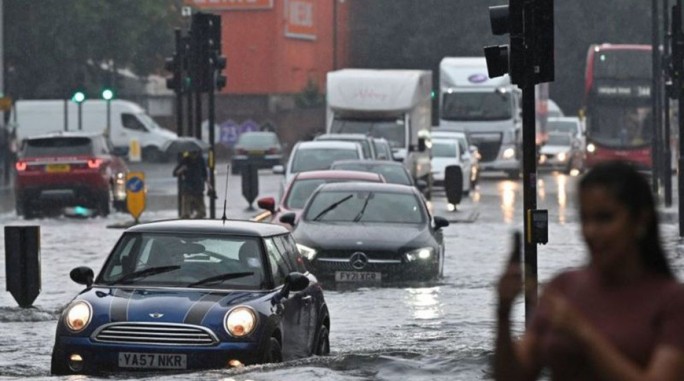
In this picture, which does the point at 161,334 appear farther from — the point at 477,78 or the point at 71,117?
the point at 71,117

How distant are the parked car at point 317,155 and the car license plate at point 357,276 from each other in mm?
12676

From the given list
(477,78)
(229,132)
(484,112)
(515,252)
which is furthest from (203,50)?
(229,132)

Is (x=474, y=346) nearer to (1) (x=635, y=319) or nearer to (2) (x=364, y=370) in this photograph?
(2) (x=364, y=370)

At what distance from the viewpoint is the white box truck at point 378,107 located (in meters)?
47.8

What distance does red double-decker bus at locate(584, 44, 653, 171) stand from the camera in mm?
59906

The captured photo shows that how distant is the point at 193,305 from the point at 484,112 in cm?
4992

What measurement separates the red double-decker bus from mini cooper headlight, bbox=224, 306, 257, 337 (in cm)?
4763

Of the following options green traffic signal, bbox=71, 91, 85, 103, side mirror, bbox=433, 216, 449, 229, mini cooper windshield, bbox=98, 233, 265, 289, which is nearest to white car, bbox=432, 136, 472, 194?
green traffic signal, bbox=71, 91, 85, 103

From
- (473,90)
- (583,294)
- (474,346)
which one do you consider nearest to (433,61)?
(473,90)

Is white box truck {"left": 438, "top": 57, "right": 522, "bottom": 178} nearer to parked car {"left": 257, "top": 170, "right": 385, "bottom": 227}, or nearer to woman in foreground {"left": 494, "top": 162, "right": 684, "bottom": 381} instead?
parked car {"left": 257, "top": 170, "right": 385, "bottom": 227}

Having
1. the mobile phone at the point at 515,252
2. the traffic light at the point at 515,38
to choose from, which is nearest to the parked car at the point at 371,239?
the traffic light at the point at 515,38

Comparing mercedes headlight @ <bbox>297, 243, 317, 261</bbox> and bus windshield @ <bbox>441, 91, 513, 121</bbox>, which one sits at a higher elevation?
bus windshield @ <bbox>441, 91, 513, 121</bbox>

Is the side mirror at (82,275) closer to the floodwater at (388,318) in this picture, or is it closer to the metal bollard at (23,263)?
the floodwater at (388,318)

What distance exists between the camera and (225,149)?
85812 millimetres
